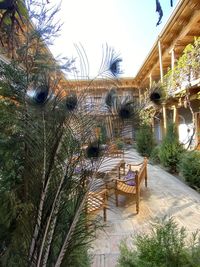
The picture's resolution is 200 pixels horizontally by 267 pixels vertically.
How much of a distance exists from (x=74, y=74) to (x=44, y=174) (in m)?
0.80

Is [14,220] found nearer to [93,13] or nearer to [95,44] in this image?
[95,44]

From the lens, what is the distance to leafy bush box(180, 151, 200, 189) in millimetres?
6743

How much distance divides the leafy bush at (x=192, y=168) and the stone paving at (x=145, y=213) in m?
0.24

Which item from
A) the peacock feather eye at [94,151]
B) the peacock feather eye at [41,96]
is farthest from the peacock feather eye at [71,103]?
the peacock feather eye at [94,151]

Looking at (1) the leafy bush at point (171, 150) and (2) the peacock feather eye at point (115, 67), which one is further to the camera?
(1) the leafy bush at point (171, 150)

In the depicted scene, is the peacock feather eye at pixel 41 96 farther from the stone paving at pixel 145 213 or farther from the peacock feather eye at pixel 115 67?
the stone paving at pixel 145 213

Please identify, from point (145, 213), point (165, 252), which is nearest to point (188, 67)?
point (145, 213)

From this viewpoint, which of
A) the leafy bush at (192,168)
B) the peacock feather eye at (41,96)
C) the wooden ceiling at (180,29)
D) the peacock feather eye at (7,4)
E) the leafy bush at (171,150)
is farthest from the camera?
the leafy bush at (171,150)

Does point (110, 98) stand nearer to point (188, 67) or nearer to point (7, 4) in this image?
point (7, 4)

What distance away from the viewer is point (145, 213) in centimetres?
493

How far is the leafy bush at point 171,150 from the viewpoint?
878cm

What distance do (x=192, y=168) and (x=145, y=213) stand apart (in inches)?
103

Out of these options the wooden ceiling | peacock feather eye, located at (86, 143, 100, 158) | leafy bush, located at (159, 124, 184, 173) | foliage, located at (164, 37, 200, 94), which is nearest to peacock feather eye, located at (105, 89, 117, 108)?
peacock feather eye, located at (86, 143, 100, 158)

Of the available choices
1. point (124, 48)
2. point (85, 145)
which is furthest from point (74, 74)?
point (85, 145)
